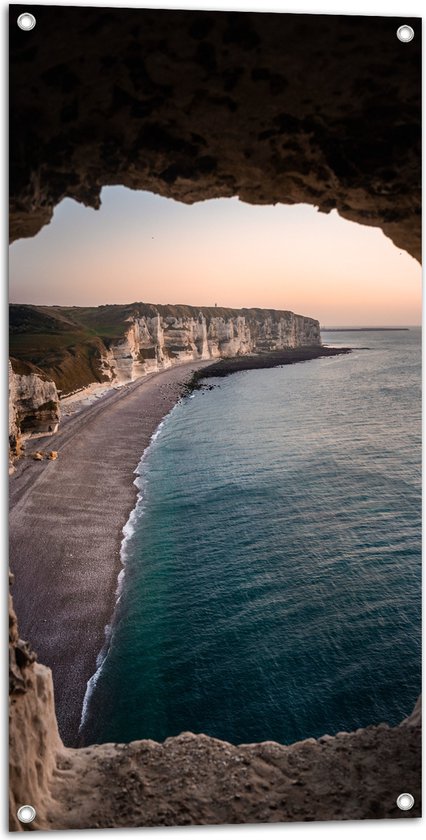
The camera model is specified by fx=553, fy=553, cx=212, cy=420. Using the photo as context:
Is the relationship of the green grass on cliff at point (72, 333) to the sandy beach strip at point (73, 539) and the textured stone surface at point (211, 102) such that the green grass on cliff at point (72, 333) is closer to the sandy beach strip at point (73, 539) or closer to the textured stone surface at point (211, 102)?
the sandy beach strip at point (73, 539)

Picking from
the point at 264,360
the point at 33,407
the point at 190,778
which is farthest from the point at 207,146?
the point at 264,360

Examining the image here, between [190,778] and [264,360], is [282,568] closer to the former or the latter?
[264,360]

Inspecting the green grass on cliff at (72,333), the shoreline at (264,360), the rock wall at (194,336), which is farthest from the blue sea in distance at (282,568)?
the green grass on cliff at (72,333)

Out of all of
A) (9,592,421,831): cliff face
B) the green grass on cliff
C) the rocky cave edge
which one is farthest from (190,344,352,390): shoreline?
(9,592,421,831): cliff face

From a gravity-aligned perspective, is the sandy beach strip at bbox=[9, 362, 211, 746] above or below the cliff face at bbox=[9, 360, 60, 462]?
below

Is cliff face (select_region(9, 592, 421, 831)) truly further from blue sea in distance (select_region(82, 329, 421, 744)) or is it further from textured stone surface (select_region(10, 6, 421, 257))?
textured stone surface (select_region(10, 6, 421, 257))

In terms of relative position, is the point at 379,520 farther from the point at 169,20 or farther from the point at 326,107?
the point at 169,20
